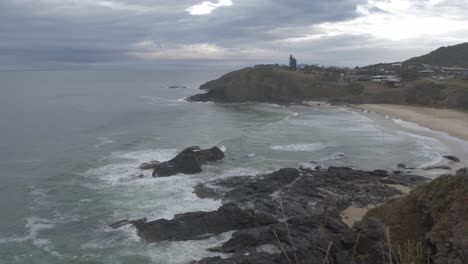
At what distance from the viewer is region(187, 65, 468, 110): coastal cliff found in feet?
281

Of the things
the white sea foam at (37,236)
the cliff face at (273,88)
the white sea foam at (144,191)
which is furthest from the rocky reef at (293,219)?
the cliff face at (273,88)

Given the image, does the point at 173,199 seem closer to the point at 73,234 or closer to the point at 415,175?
the point at 73,234

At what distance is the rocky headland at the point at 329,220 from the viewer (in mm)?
12266

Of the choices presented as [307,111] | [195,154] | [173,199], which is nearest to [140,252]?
[173,199]

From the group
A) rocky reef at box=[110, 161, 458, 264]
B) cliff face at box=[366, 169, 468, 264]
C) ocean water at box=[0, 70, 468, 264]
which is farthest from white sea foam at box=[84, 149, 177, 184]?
cliff face at box=[366, 169, 468, 264]

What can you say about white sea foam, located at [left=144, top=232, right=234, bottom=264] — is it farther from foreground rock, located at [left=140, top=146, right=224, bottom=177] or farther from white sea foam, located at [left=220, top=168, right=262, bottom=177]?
foreground rock, located at [left=140, top=146, right=224, bottom=177]

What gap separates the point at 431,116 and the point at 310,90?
3634cm

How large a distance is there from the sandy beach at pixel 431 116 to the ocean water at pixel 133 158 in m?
2.99

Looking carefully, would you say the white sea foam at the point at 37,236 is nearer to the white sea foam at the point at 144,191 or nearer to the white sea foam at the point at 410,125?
the white sea foam at the point at 144,191

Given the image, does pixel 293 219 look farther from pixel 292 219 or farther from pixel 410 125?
pixel 410 125

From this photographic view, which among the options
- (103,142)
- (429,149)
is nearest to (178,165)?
(103,142)

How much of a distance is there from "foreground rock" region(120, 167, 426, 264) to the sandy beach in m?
26.4

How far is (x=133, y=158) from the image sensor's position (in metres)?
40.8

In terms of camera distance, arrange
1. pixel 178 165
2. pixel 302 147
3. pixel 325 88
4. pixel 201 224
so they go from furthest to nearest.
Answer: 1. pixel 325 88
2. pixel 302 147
3. pixel 178 165
4. pixel 201 224
